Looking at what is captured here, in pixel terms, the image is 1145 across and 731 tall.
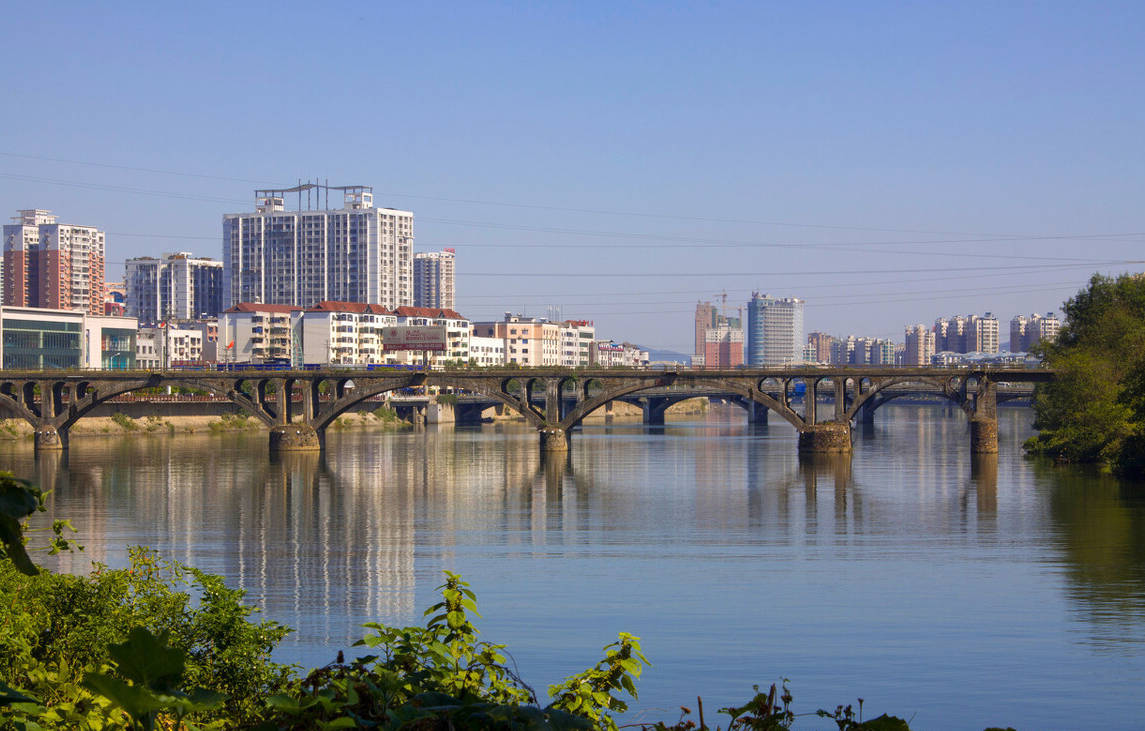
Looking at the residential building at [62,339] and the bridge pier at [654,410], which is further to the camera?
the bridge pier at [654,410]

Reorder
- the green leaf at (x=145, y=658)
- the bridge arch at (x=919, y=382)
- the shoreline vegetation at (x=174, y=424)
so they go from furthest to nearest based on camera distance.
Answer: the shoreline vegetation at (x=174, y=424), the bridge arch at (x=919, y=382), the green leaf at (x=145, y=658)

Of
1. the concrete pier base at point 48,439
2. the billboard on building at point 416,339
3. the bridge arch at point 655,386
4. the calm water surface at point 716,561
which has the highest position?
the billboard on building at point 416,339

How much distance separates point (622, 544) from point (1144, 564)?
16.9 metres

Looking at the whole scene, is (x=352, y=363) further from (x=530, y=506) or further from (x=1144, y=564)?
(x=1144, y=564)

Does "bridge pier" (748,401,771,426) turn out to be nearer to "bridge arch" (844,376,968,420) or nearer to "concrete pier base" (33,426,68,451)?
"bridge arch" (844,376,968,420)

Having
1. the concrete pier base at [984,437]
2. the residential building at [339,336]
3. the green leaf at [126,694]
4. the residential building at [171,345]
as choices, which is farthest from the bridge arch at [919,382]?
the residential building at [171,345]

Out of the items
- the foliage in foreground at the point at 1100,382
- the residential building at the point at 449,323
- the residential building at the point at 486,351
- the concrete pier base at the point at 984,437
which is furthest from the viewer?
the residential building at the point at 486,351

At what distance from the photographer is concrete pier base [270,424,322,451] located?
283ft

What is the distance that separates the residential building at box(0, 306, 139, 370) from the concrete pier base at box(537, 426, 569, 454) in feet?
195

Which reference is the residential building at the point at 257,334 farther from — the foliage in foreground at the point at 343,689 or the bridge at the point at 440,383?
the foliage in foreground at the point at 343,689

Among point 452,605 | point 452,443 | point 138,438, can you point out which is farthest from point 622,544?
point 138,438

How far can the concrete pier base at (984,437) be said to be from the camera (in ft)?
264

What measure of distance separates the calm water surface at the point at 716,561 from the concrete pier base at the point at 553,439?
7.16m

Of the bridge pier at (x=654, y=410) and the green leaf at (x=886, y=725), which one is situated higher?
the green leaf at (x=886, y=725)
